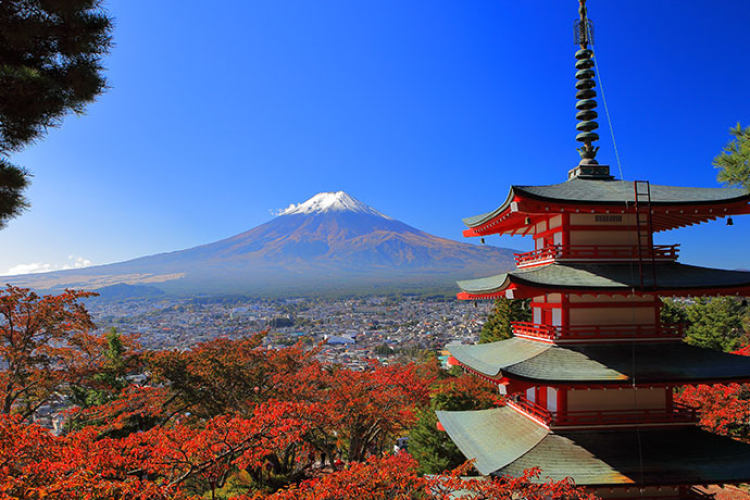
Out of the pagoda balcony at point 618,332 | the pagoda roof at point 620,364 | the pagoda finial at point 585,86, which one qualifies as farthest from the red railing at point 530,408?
the pagoda finial at point 585,86

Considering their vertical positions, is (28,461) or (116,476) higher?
(28,461)

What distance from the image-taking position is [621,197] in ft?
24.4

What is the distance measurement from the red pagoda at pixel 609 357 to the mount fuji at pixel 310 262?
120m

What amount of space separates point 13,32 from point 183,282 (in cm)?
15836

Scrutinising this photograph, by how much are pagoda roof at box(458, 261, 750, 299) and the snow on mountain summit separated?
16267cm

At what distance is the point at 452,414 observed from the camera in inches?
389

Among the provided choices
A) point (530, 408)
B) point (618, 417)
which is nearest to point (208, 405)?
point (530, 408)

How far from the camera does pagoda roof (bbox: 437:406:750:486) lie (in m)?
6.33

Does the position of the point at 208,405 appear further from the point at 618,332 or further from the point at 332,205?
the point at 332,205

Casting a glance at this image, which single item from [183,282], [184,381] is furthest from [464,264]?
[184,381]

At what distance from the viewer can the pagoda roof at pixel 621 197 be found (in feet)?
23.3

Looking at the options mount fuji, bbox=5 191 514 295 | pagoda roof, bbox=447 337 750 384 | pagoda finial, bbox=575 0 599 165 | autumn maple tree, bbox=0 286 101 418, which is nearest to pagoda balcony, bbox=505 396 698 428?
pagoda roof, bbox=447 337 750 384

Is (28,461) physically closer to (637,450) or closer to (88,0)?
(88,0)

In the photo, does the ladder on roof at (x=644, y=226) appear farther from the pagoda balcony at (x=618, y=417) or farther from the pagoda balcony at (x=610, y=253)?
the pagoda balcony at (x=618, y=417)
